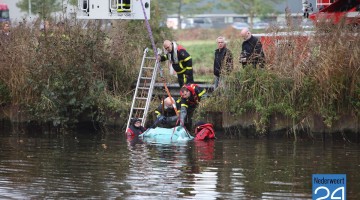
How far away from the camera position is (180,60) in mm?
22031

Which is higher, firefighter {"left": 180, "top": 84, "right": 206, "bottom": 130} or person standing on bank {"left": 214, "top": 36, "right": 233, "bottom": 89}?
person standing on bank {"left": 214, "top": 36, "right": 233, "bottom": 89}

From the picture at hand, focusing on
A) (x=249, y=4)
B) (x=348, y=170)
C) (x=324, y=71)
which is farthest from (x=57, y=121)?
(x=249, y=4)

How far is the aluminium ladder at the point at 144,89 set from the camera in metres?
22.0

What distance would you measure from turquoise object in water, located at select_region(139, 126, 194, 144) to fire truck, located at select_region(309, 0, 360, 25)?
408 cm

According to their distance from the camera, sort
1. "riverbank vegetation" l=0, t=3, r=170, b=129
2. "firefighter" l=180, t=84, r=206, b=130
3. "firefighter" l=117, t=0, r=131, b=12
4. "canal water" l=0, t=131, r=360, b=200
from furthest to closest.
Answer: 1. "firefighter" l=117, t=0, r=131, b=12
2. "riverbank vegetation" l=0, t=3, r=170, b=129
3. "firefighter" l=180, t=84, r=206, b=130
4. "canal water" l=0, t=131, r=360, b=200

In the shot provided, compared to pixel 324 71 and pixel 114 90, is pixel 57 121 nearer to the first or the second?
pixel 114 90

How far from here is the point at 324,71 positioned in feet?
66.1

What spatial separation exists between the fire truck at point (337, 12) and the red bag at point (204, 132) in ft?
11.7

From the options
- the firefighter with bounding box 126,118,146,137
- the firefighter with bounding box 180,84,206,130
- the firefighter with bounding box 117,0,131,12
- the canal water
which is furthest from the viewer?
the firefighter with bounding box 117,0,131,12

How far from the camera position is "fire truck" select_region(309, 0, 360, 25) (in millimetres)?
21484

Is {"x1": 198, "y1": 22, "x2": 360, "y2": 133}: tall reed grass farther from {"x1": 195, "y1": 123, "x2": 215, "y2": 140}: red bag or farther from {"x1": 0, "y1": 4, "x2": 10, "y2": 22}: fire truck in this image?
{"x1": 0, "y1": 4, "x2": 10, "y2": 22}: fire truck

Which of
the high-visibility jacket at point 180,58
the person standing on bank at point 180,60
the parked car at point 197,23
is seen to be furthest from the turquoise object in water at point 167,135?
the parked car at point 197,23

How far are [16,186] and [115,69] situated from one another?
9069mm

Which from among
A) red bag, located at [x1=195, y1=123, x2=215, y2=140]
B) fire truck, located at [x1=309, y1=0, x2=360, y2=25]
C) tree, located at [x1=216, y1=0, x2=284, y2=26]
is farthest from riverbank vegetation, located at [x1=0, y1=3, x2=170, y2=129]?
tree, located at [x1=216, y1=0, x2=284, y2=26]
